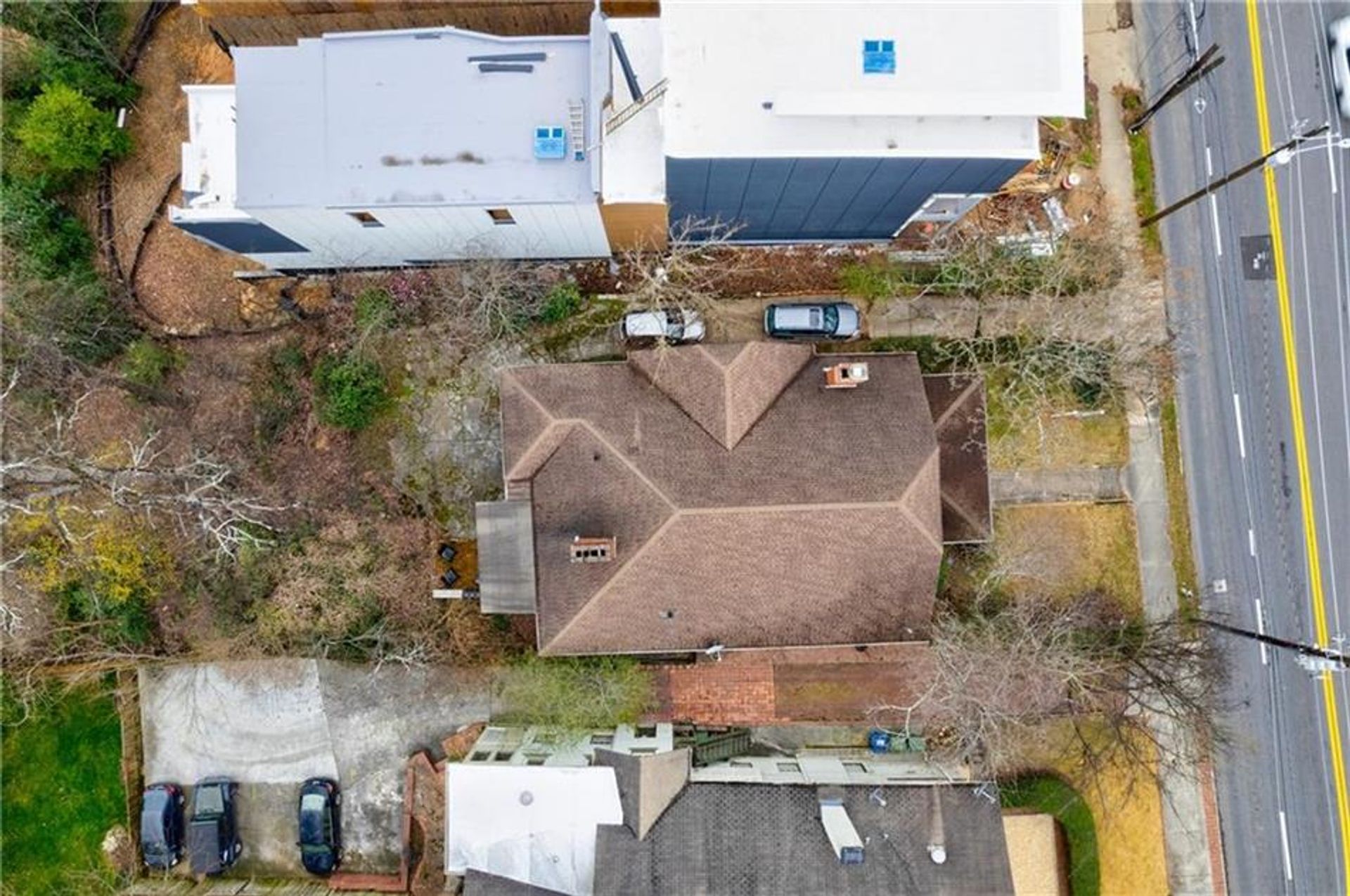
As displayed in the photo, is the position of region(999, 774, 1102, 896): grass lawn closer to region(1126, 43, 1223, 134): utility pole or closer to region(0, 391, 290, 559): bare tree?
region(1126, 43, 1223, 134): utility pole

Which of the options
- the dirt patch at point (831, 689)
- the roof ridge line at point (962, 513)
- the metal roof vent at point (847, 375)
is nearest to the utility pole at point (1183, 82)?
the metal roof vent at point (847, 375)

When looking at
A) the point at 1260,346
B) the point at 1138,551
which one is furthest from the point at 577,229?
the point at 1260,346

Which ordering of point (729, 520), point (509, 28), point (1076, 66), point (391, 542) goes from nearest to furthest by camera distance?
1. point (1076, 66)
2. point (729, 520)
3. point (509, 28)
4. point (391, 542)

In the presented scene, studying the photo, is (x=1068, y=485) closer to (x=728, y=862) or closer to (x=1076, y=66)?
(x=1076, y=66)

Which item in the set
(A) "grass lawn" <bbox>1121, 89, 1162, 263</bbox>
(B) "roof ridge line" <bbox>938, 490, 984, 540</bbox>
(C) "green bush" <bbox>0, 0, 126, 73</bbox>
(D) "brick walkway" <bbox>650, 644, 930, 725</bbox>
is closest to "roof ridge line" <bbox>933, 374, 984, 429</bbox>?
(B) "roof ridge line" <bbox>938, 490, 984, 540</bbox>

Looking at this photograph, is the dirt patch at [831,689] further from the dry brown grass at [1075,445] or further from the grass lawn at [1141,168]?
the grass lawn at [1141,168]

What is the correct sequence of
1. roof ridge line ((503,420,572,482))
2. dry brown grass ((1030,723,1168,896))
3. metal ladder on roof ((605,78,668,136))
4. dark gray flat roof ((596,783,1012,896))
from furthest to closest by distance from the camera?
dry brown grass ((1030,723,1168,896)) < roof ridge line ((503,420,572,482)) < dark gray flat roof ((596,783,1012,896)) < metal ladder on roof ((605,78,668,136))
